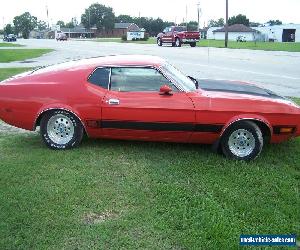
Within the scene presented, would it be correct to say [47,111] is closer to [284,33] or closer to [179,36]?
[179,36]

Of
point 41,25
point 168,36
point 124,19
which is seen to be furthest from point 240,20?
point 168,36

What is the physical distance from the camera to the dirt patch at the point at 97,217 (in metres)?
4.18

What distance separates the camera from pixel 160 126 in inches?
232

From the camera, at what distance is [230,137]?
19.0ft

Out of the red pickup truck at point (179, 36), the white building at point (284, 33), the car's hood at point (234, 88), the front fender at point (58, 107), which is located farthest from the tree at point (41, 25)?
the front fender at point (58, 107)

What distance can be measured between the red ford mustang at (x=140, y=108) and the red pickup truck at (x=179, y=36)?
3202 centimetres

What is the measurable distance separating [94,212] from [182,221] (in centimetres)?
90

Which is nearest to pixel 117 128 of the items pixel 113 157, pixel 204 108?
pixel 113 157

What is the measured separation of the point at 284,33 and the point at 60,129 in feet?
293

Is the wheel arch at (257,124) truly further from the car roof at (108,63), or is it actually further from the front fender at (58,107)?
the front fender at (58,107)

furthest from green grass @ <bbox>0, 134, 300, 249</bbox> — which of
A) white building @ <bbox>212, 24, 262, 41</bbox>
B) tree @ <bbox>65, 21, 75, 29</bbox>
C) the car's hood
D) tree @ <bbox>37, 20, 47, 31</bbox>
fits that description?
tree @ <bbox>37, 20, 47, 31</bbox>

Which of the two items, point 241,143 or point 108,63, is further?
point 108,63

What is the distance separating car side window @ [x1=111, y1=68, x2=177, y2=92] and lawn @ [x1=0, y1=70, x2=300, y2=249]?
908 millimetres

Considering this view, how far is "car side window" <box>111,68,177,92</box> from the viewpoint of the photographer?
19.6ft
